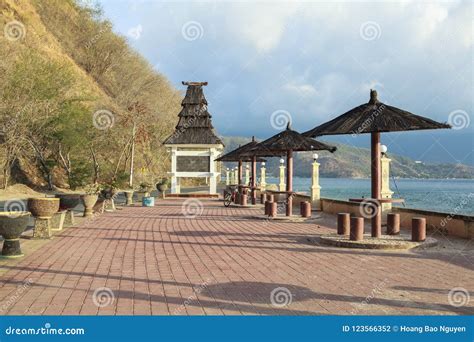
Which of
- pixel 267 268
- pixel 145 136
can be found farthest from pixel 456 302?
pixel 145 136

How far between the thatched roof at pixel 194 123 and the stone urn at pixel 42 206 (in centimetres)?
2353

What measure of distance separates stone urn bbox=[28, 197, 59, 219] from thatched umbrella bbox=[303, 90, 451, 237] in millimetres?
6082

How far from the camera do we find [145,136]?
4984cm

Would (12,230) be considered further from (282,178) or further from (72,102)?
(72,102)

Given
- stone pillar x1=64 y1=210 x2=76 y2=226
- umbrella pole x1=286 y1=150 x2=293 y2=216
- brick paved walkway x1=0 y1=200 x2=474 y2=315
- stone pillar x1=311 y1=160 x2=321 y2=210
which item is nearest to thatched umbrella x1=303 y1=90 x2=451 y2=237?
brick paved walkway x1=0 y1=200 x2=474 y2=315

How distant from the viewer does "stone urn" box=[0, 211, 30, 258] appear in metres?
8.59

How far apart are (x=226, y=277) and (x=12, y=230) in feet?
12.9

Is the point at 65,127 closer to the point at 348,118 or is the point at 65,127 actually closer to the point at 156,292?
the point at 348,118

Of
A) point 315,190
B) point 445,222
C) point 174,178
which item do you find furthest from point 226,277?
point 174,178

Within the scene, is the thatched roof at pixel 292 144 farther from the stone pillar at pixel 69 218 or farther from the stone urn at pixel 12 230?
the stone urn at pixel 12 230

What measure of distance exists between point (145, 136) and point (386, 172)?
118ft

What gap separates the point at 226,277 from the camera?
24.3ft

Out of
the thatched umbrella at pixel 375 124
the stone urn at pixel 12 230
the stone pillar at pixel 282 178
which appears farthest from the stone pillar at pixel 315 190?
the stone urn at pixel 12 230

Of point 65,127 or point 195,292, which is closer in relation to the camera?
point 195,292
